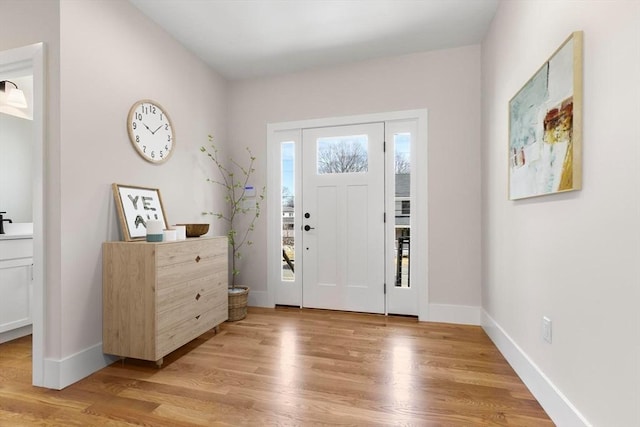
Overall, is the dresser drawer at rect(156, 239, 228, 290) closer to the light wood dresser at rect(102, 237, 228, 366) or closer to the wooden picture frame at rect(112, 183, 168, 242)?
the light wood dresser at rect(102, 237, 228, 366)

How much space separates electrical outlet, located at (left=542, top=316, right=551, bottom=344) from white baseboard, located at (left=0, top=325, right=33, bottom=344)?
3.89 metres

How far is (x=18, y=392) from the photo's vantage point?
73.2 inches

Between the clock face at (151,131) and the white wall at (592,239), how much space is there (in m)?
2.74

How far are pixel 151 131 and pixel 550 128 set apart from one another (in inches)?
109

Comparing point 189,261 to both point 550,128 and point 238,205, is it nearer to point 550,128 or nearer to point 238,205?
point 238,205

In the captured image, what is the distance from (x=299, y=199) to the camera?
11.8ft

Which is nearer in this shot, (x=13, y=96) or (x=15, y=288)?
(x=15, y=288)

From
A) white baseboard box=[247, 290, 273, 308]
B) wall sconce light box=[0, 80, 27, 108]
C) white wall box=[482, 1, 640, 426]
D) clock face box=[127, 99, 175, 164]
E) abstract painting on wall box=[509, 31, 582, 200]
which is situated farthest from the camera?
white baseboard box=[247, 290, 273, 308]

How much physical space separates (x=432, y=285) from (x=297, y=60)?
269 cm

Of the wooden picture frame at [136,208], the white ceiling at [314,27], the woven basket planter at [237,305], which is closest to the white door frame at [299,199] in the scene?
the woven basket planter at [237,305]

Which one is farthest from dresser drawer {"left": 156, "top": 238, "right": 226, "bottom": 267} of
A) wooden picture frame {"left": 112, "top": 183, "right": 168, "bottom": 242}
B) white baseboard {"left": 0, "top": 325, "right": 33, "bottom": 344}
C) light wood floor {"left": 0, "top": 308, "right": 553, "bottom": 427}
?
white baseboard {"left": 0, "top": 325, "right": 33, "bottom": 344}

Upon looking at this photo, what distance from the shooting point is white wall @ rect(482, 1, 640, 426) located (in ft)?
3.57

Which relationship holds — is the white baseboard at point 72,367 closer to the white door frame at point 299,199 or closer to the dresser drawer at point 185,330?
the dresser drawer at point 185,330

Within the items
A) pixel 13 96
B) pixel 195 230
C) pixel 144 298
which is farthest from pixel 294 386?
pixel 13 96
